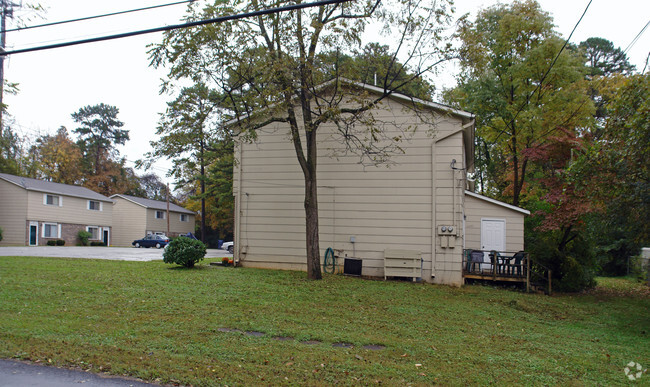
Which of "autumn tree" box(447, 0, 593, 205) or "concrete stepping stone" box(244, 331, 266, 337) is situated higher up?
"autumn tree" box(447, 0, 593, 205)

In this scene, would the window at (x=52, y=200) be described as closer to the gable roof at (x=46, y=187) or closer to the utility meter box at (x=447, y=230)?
the gable roof at (x=46, y=187)

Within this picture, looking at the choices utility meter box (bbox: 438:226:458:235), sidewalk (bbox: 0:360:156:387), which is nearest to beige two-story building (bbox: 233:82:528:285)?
utility meter box (bbox: 438:226:458:235)

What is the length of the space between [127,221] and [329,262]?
34520 millimetres

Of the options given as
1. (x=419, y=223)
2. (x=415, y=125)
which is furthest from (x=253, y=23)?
(x=419, y=223)

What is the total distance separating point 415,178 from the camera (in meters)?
15.0

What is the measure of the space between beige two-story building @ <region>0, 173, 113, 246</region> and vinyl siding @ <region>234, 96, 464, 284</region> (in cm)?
2538

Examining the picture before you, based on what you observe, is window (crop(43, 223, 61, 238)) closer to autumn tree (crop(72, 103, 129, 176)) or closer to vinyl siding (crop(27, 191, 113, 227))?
vinyl siding (crop(27, 191, 113, 227))

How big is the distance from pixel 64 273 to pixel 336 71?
9.13 metres

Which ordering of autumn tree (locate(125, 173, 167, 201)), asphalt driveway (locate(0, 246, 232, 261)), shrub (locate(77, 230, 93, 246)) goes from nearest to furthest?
asphalt driveway (locate(0, 246, 232, 261))
shrub (locate(77, 230, 93, 246))
autumn tree (locate(125, 173, 167, 201))

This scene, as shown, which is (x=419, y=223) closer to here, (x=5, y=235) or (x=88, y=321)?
(x=88, y=321)

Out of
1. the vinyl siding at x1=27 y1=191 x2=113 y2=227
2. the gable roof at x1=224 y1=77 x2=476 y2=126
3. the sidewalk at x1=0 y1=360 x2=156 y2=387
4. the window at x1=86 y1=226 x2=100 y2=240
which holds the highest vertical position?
the gable roof at x1=224 y1=77 x2=476 y2=126

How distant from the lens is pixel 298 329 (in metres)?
7.53

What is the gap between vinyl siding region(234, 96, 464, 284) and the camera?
1475 centimetres

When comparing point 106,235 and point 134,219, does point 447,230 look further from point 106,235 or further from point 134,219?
point 106,235
